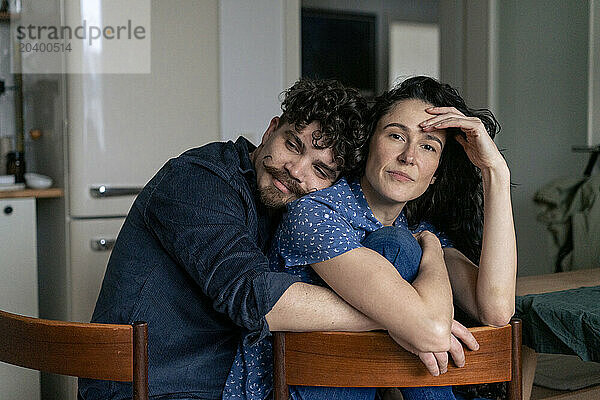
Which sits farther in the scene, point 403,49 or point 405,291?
point 403,49

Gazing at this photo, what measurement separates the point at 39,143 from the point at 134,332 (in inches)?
84.2

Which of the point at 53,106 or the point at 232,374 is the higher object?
the point at 53,106

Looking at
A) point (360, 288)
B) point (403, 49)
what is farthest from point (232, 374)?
point (403, 49)

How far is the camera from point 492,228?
1.36m

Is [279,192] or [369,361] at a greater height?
[279,192]

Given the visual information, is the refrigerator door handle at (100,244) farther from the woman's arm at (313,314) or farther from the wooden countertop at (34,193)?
the woman's arm at (313,314)

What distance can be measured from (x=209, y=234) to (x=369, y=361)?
0.37 metres

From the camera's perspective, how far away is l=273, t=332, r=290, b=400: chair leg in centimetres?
110

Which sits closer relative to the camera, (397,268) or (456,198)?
(397,268)

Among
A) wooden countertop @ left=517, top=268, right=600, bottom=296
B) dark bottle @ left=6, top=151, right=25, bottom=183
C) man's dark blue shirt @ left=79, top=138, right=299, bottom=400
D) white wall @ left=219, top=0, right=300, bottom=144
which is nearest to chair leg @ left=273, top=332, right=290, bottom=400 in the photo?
man's dark blue shirt @ left=79, top=138, right=299, bottom=400

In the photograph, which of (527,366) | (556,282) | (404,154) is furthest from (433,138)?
(556,282)

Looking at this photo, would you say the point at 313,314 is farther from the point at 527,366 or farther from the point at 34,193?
the point at 34,193

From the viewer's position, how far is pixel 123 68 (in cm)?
281

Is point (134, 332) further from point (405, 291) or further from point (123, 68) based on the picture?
point (123, 68)
